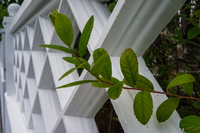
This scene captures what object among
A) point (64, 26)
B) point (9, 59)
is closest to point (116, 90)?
point (64, 26)

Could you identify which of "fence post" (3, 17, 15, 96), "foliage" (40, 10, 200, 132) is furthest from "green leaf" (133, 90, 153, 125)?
"fence post" (3, 17, 15, 96)

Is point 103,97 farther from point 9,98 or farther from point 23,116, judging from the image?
point 9,98

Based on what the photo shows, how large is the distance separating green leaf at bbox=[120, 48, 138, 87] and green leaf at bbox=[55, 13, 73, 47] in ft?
0.33

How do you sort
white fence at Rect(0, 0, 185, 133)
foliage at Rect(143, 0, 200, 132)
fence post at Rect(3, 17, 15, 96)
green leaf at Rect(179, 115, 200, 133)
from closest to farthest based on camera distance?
green leaf at Rect(179, 115, 200, 133)
white fence at Rect(0, 0, 185, 133)
foliage at Rect(143, 0, 200, 132)
fence post at Rect(3, 17, 15, 96)

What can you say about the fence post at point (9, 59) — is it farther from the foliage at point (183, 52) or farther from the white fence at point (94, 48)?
the foliage at point (183, 52)

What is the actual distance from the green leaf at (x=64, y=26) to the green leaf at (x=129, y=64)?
102 mm

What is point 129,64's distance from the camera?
1.15 feet

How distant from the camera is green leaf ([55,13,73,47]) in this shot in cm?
36

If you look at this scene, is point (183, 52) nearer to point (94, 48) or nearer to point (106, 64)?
point (94, 48)

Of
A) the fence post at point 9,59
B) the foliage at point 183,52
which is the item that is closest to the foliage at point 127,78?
the foliage at point 183,52

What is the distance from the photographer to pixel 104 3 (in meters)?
0.74

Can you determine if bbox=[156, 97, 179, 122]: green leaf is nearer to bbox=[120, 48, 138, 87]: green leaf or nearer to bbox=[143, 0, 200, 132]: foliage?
bbox=[120, 48, 138, 87]: green leaf

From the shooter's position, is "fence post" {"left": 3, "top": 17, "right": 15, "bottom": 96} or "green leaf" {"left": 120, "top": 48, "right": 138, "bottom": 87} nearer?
"green leaf" {"left": 120, "top": 48, "right": 138, "bottom": 87}

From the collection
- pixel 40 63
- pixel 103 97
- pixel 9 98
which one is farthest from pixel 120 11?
pixel 9 98
